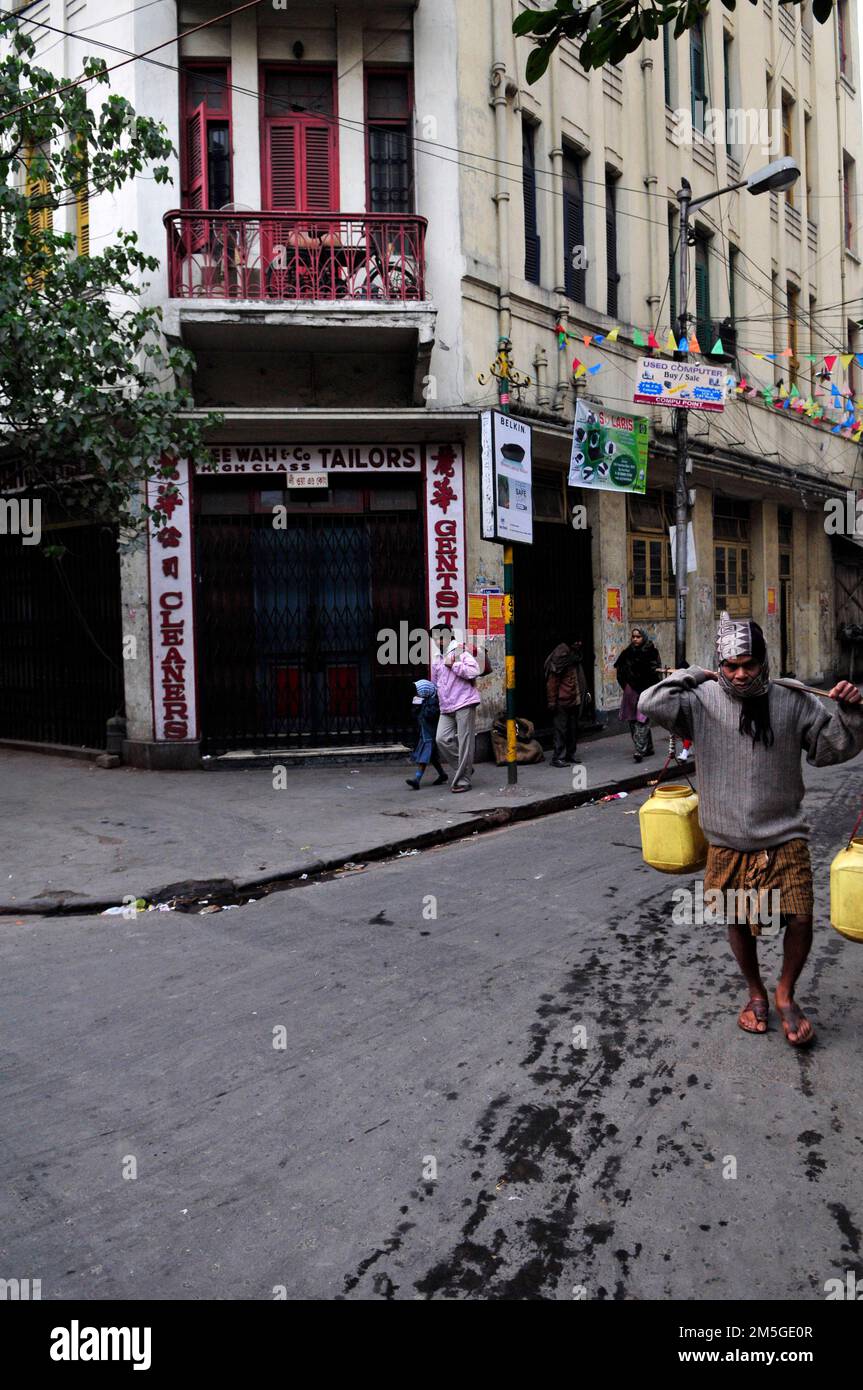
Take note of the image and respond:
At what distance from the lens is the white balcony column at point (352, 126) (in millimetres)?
13180

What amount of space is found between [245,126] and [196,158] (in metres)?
0.76

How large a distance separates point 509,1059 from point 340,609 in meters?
9.90

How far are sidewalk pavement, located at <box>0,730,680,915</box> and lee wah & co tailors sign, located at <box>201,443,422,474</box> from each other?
4.02 meters

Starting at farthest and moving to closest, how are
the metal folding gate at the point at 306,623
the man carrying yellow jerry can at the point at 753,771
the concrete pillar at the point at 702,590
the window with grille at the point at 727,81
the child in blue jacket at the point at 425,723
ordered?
the window with grille at the point at 727,81, the concrete pillar at the point at 702,590, the metal folding gate at the point at 306,623, the child in blue jacket at the point at 425,723, the man carrying yellow jerry can at the point at 753,771

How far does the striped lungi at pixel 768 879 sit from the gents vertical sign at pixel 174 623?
9871mm

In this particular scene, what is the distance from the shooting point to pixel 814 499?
24531 mm

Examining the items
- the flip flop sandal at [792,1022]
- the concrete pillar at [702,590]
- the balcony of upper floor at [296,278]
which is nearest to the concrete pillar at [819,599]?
the concrete pillar at [702,590]

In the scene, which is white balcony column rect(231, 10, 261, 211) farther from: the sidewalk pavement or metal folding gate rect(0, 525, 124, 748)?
the sidewalk pavement

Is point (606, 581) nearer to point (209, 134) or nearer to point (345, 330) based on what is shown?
point (345, 330)

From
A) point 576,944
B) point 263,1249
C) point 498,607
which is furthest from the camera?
point 498,607

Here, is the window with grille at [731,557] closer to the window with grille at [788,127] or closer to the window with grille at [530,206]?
the window with grille at [530,206]

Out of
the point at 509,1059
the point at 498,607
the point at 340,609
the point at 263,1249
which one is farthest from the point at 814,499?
the point at 263,1249
